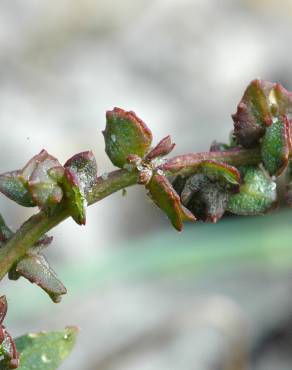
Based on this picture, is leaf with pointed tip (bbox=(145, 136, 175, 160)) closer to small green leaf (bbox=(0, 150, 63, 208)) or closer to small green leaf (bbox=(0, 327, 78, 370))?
small green leaf (bbox=(0, 150, 63, 208))

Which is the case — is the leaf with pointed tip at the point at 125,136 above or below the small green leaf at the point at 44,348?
above

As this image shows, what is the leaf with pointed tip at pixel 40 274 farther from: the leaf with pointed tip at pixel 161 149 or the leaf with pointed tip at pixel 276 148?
the leaf with pointed tip at pixel 276 148

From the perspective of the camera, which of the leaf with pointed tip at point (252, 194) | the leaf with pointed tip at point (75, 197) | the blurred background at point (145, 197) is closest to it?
the leaf with pointed tip at point (75, 197)

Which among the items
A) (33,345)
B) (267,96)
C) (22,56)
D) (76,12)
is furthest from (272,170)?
(76,12)

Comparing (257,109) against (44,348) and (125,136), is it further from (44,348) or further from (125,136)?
(44,348)

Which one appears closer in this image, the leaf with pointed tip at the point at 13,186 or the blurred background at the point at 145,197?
the leaf with pointed tip at the point at 13,186

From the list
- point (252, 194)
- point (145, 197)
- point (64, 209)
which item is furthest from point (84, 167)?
point (145, 197)

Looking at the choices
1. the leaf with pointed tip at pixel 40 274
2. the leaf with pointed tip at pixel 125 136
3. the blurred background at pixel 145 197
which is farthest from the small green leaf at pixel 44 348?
the blurred background at pixel 145 197
